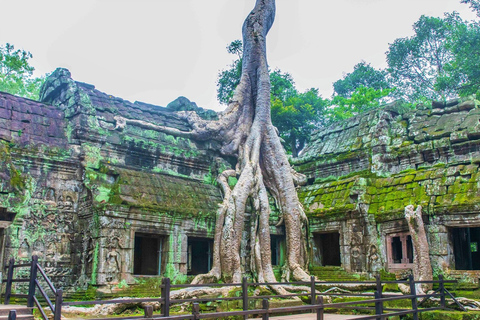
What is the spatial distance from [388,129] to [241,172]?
386 cm

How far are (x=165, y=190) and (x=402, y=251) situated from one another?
16.4 ft

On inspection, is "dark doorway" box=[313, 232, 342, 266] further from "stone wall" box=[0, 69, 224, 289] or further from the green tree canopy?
the green tree canopy

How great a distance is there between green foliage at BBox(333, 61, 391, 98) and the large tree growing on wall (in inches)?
566

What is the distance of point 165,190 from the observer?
10.1 meters

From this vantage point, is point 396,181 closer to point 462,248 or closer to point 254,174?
point 462,248

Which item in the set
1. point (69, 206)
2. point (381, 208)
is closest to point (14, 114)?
point (69, 206)

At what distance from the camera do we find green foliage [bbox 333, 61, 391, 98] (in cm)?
2647

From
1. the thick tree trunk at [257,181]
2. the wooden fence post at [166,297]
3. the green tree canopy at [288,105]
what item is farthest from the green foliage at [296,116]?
the wooden fence post at [166,297]

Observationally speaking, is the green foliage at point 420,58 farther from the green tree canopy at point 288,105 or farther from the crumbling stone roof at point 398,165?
the crumbling stone roof at point 398,165

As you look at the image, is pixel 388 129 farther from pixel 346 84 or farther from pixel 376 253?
pixel 346 84

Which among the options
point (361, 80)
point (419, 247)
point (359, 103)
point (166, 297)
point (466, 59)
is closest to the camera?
point (166, 297)

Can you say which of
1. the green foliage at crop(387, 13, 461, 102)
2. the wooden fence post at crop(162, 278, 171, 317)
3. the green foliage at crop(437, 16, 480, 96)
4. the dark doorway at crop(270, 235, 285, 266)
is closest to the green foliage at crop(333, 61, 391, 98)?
the green foliage at crop(387, 13, 461, 102)

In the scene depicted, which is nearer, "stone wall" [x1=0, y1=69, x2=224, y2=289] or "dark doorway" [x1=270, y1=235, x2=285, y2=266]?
"stone wall" [x1=0, y1=69, x2=224, y2=289]

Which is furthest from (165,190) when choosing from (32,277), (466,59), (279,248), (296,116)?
(466,59)
